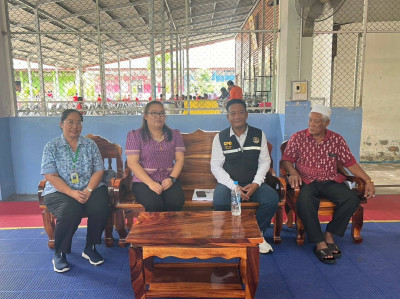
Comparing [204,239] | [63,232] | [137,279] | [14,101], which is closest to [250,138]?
[204,239]

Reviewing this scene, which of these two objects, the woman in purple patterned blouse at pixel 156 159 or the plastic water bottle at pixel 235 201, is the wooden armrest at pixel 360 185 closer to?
the plastic water bottle at pixel 235 201

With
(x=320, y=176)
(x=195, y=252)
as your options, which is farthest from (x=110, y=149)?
(x=320, y=176)

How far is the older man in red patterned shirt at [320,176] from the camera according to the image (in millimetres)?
2881

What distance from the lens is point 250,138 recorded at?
310 centimetres

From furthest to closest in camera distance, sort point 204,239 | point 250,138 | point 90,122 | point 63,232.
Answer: point 90,122
point 250,138
point 63,232
point 204,239

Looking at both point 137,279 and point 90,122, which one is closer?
point 137,279

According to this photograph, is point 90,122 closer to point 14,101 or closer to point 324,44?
point 14,101

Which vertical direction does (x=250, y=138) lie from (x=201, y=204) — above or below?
above

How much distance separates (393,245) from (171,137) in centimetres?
236

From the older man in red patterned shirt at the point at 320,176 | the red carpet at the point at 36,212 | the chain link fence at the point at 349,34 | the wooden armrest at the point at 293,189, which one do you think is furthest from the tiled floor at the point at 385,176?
the wooden armrest at the point at 293,189

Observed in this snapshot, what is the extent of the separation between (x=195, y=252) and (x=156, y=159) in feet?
4.05

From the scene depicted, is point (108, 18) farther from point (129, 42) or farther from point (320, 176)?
point (320, 176)

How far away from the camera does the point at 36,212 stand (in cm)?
399

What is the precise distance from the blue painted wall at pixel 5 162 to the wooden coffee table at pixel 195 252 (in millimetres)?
3019
